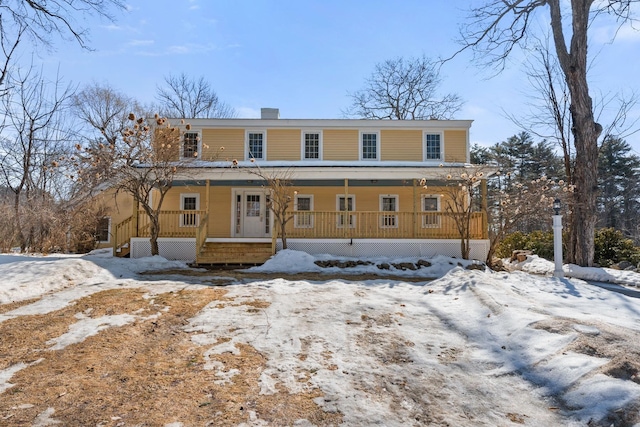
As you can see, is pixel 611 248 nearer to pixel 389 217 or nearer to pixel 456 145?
pixel 456 145

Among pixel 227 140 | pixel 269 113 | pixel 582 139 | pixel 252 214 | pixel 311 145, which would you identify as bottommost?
pixel 252 214

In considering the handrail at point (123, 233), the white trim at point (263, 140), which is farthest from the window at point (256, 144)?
the handrail at point (123, 233)

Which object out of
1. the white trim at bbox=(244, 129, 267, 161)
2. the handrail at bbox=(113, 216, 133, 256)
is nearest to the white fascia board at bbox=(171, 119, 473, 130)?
the white trim at bbox=(244, 129, 267, 161)

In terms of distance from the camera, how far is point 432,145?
1627cm

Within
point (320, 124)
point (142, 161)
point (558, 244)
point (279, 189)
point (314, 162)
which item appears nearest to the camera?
point (558, 244)

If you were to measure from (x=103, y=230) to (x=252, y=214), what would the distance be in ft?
27.1

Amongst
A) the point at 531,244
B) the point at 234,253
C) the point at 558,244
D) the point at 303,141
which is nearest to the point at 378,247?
the point at 234,253

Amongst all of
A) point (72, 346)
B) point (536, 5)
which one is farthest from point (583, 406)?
point (536, 5)

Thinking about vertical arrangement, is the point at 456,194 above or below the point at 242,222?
above

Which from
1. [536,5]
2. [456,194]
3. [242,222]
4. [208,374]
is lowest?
[208,374]

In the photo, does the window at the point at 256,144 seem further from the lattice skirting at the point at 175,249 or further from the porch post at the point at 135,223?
the porch post at the point at 135,223

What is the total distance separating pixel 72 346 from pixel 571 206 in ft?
44.6

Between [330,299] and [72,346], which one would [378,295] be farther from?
[72,346]

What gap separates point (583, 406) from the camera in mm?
2848
